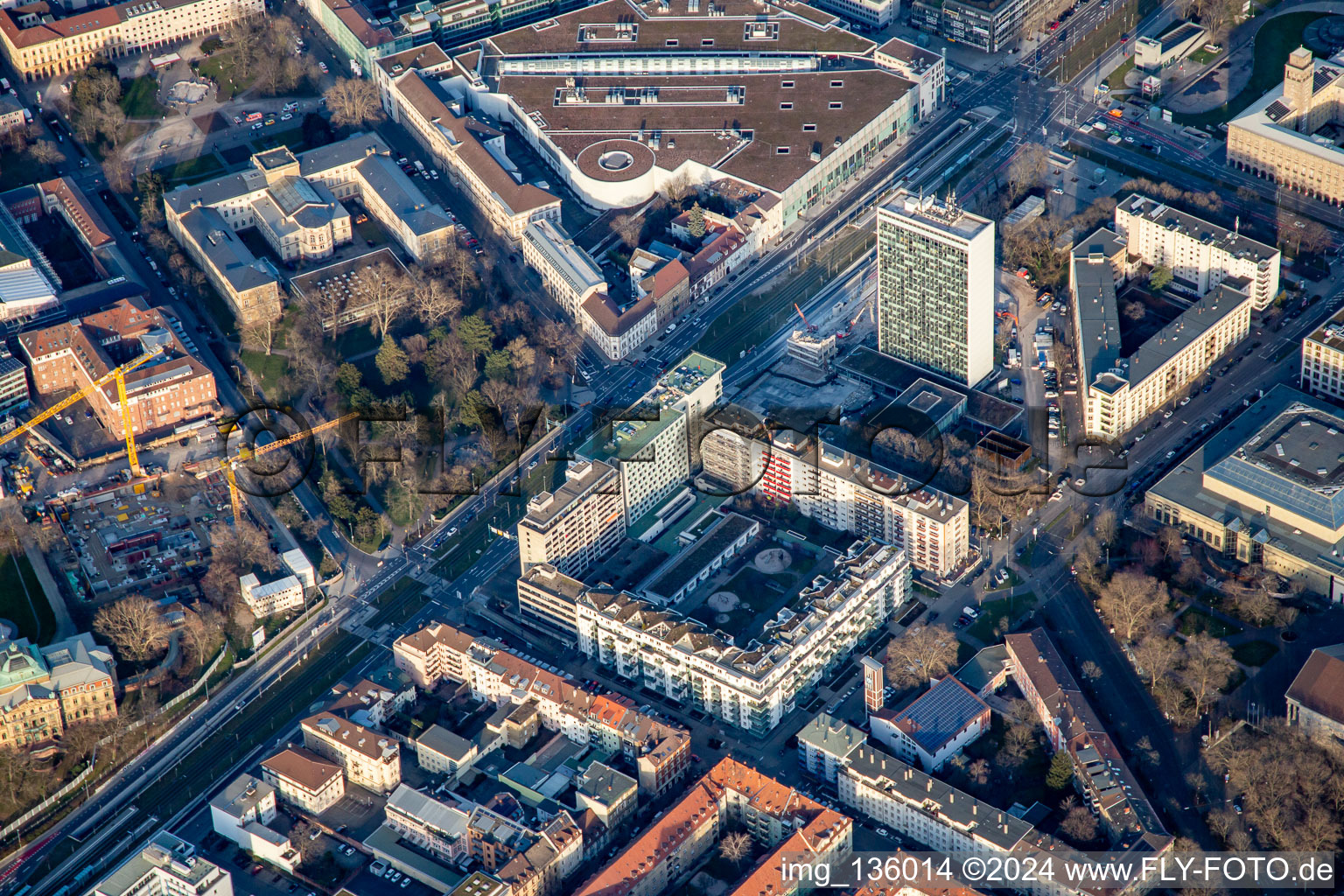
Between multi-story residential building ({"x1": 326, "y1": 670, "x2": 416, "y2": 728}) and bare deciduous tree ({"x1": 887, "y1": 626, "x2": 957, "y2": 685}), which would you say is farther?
bare deciduous tree ({"x1": 887, "y1": 626, "x2": 957, "y2": 685})

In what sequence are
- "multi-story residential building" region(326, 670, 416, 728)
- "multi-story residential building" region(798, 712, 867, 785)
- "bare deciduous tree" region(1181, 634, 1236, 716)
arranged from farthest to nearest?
"multi-story residential building" region(326, 670, 416, 728) → "bare deciduous tree" region(1181, 634, 1236, 716) → "multi-story residential building" region(798, 712, 867, 785)

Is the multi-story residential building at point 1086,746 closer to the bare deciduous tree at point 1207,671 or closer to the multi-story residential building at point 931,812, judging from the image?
the multi-story residential building at point 931,812

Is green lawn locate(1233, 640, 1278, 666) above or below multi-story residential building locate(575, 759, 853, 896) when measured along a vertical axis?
below

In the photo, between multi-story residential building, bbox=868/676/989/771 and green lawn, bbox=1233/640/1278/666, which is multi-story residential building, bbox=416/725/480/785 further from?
green lawn, bbox=1233/640/1278/666

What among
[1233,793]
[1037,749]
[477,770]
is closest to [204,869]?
[477,770]

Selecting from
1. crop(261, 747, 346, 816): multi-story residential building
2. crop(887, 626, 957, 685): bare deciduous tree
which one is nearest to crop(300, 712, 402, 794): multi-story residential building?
crop(261, 747, 346, 816): multi-story residential building

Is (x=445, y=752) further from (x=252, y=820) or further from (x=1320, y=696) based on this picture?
(x=1320, y=696)

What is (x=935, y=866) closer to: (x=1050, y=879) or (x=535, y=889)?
(x=1050, y=879)

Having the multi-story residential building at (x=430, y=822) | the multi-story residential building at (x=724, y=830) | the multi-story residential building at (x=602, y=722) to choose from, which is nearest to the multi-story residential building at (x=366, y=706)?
the multi-story residential building at (x=602, y=722)
